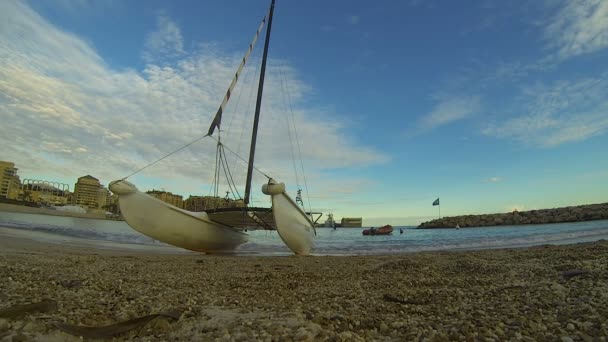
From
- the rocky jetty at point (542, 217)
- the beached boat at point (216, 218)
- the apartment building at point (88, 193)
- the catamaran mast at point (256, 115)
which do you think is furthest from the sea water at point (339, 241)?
the apartment building at point (88, 193)

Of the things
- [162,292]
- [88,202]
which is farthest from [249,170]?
[88,202]

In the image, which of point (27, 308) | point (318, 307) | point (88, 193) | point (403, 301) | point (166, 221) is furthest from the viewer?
point (88, 193)

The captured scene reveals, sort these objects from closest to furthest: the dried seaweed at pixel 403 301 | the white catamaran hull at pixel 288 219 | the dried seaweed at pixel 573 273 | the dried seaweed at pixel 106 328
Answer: the dried seaweed at pixel 106 328
the dried seaweed at pixel 403 301
the dried seaweed at pixel 573 273
the white catamaran hull at pixel 288 219

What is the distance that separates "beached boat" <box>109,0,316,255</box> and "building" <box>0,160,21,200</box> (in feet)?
467

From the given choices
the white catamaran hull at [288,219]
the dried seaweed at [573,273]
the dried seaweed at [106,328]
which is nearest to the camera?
the dried seaweed at [106,328]

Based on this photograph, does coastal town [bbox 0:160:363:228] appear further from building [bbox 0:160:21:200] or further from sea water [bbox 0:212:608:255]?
sea water [bbox 0:212:608:255]

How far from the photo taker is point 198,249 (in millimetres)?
13602

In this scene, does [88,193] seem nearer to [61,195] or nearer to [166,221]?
[61,195]

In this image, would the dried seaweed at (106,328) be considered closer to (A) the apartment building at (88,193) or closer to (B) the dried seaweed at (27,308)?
(B) the dried seaweed at (27,308)

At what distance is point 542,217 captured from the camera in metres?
64.4

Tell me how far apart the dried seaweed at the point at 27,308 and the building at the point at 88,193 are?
159 m

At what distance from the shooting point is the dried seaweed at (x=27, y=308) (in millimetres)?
2605

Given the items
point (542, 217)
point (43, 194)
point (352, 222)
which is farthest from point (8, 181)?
point (542, 217)

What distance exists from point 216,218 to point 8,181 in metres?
148
